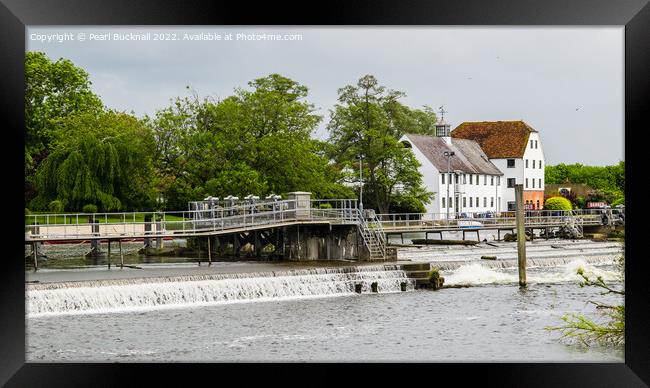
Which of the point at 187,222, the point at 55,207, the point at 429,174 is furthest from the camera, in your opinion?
the point at 429,174

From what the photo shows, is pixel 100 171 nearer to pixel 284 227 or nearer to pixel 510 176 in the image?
pixel 284 227

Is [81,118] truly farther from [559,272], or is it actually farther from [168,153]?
[559,272]

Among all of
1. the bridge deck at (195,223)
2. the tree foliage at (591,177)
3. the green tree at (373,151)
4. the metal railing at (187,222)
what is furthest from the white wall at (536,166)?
the metal railing at (187,222)

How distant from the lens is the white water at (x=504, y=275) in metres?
25.9

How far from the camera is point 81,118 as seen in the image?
3794cm

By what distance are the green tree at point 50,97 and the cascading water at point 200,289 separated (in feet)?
60.1

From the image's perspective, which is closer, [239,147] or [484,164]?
[239,147]

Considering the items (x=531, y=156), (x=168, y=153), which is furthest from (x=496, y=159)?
(x=168, y=153)

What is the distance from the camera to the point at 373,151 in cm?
4569

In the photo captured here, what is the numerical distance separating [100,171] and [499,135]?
3148 cm

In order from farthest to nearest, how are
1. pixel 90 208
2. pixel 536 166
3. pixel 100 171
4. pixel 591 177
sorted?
pixel 591 177 → pixel 536 166 → pixel 100 171 → pixel 90 208

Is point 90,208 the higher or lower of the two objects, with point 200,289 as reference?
higher
